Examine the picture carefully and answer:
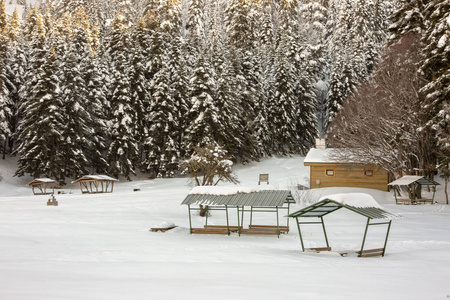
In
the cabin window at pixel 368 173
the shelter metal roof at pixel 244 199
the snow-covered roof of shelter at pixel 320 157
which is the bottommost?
the shelter metal roof at pixel 244 199

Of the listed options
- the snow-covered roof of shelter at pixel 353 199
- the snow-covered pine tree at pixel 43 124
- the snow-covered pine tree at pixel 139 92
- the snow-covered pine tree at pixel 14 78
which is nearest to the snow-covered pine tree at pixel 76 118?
the snow-covered pine tree at pixel 43 124

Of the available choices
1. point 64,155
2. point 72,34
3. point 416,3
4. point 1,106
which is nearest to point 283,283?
point 416,3

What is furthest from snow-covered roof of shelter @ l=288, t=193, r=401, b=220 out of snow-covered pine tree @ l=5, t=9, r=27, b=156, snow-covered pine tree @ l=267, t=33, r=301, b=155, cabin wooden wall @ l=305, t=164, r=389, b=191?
snow-covered pine tree @ l=5, t=9, r=27, b=156

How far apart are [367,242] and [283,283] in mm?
9674

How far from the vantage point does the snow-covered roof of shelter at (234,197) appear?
18547 millimetres

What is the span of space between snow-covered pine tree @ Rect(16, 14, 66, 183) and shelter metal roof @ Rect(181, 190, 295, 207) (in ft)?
97.5

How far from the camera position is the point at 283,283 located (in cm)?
873

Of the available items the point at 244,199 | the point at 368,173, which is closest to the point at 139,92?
the point at 368,173

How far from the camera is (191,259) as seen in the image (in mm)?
12750

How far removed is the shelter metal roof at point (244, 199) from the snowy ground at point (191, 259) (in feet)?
5.18

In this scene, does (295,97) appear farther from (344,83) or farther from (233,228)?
(233,228)

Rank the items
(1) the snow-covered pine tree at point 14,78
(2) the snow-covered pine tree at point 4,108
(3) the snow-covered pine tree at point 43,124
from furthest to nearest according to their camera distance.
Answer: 1. (1) the snow-covered pine tree at point 14,78
2. (2) the snow-covered pine tree at point 4,108
3. (3) the snow-covered pine tree at point 43,124

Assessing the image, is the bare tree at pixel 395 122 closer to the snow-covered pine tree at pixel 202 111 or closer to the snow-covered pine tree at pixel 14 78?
the snow-covered pine tree at pixel 202 111

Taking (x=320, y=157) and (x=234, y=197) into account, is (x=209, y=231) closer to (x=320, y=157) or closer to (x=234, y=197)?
(x=234, y=197)
